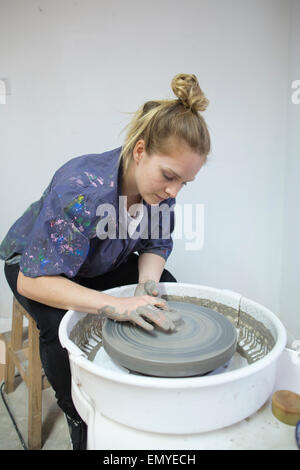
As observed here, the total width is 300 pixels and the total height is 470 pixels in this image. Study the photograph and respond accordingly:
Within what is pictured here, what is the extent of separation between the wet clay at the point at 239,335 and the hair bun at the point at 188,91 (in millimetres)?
709

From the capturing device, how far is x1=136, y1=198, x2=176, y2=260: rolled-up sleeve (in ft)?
4.67

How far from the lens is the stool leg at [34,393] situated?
4.42 feet

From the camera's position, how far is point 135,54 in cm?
188

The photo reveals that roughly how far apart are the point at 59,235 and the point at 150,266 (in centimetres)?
50

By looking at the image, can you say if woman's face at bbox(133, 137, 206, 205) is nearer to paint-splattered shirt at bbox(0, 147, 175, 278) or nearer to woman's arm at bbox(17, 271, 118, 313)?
paint-splattered shirt at bbox(0, 147, 175, 278)

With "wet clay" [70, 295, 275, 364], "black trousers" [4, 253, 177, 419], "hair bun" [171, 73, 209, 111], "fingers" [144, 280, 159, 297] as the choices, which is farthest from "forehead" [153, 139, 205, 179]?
"black trousers" [4, 253, 177, 419]

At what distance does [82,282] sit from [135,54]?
4.59 feet

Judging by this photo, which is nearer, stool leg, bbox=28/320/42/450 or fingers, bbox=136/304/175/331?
fingers, bbox=136/304/175/331

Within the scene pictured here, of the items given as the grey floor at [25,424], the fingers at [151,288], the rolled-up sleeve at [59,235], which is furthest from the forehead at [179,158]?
the grey floor at [25,424]

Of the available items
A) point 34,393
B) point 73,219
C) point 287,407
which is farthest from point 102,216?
point 34,393

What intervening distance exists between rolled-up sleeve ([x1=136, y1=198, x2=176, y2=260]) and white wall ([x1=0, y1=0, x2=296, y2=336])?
601 mm

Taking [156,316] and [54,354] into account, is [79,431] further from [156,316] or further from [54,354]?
[156,316]
